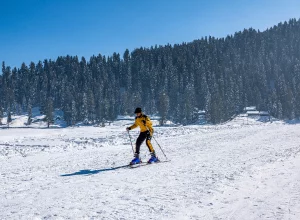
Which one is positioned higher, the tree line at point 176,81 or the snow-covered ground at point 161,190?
the tree line at point 176,81

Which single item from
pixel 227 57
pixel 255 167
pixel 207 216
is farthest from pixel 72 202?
pixel 227 57

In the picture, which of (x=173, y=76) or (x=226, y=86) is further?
(x=173, y=76)

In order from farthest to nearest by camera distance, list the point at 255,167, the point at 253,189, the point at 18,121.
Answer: the point at 18,121 < the point at 255,167 < the point at 253,189

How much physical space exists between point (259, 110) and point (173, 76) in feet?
134

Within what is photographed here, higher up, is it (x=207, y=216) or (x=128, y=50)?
(x=128, y=50)

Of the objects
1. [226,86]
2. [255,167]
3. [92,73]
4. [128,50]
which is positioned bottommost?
[255,167]

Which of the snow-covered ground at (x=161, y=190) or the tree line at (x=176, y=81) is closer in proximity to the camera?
the snow-covered ground at (x=161, y=190)

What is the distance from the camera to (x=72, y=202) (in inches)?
277

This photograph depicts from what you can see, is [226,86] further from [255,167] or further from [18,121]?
[255,167]

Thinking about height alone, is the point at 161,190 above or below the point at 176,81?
below

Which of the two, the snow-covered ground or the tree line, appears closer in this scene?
the snow-covered ground

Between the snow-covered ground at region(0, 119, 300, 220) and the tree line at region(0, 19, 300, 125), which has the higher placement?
the tree line at region(0, 19, 300, 125)

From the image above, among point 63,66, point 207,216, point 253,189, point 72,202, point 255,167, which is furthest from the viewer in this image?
point 63,66

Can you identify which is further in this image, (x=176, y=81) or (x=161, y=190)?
(x=176, y=81)
